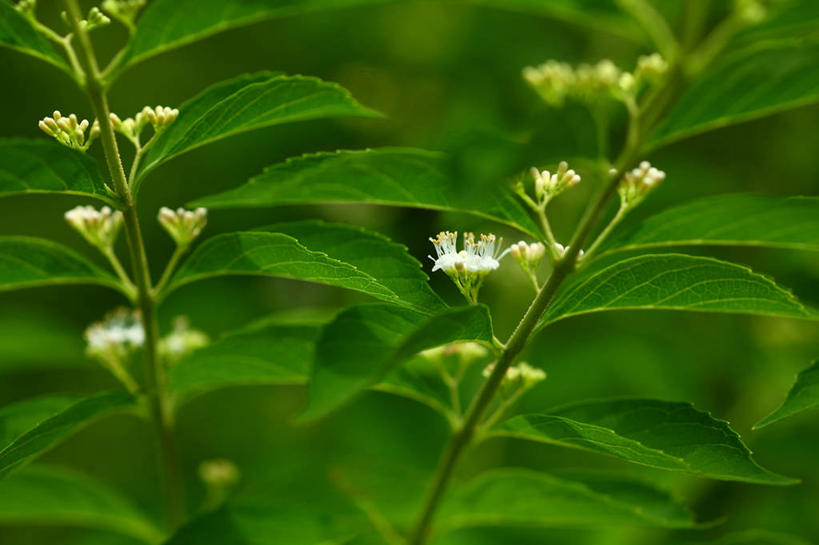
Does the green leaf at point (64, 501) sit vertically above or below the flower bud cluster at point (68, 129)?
below

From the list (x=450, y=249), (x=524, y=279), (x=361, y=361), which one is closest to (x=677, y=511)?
(x=450, y=249)

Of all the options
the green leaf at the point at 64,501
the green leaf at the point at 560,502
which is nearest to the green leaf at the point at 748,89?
the green leaf at the point at 560,502

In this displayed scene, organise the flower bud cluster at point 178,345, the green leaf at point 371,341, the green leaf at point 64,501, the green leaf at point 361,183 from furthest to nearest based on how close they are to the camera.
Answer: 1. the flower bud cluster at point 178,345
2. the green leaf at point 64,501
3. the green leaf at point 361,183
4. the green leaf at point 371,341

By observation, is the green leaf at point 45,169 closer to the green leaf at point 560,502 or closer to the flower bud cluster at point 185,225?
the flower bud cluster at point 185,225

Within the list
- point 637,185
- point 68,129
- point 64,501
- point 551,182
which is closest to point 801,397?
point 637,185

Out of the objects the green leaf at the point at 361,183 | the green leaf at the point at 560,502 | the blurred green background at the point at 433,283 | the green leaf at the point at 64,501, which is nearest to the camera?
the green leaf at the point at 361,183

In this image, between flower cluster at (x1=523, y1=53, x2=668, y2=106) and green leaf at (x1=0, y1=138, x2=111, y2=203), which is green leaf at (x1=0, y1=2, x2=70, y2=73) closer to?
green leaf at (x1=0, y1=138, x2=111, y2=203)

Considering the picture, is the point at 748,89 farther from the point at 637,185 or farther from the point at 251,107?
the point at 251,107
